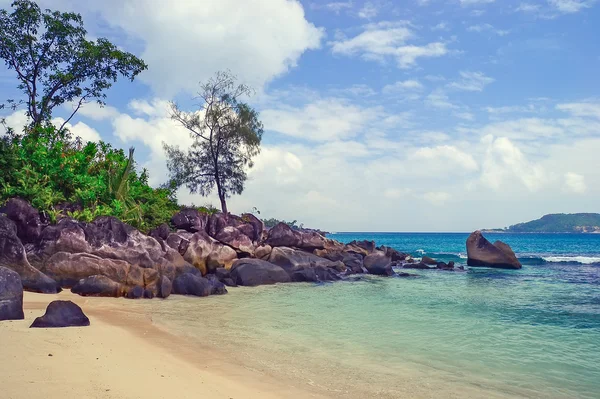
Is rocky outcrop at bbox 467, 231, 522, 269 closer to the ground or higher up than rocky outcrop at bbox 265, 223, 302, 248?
closer to the ground

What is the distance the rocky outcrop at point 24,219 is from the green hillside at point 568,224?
188m

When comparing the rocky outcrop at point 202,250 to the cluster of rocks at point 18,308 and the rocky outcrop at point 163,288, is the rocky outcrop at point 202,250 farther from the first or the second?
the cluster of rocks at point 18,308

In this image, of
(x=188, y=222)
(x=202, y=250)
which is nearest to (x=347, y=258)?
(x=188, y=222)

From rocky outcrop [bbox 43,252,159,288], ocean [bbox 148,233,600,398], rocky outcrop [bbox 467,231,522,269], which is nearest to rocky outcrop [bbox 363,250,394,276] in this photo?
ocean [bbox 148,233,600,398]

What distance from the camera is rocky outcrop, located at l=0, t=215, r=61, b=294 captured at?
13.0 meters

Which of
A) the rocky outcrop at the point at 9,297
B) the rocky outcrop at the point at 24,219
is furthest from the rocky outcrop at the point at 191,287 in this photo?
the rocky outcrop at the point at 9,297

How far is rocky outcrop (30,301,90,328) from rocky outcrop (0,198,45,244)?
8459 millimetres

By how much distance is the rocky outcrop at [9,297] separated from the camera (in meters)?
9.02

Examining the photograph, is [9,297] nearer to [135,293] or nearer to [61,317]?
[61,317]

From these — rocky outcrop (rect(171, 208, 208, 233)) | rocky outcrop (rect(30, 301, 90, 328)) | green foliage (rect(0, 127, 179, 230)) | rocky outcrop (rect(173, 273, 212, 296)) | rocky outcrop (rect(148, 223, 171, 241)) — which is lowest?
rocky outcrop (rect(173, 273, 212, 296))

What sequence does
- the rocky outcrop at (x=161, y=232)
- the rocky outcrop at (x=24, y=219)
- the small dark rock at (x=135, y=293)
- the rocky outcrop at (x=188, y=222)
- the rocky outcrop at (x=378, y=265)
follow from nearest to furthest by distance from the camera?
the small dark rock at (x=135, y=293)
the rocky outcrop at (x=24, y=219)
the rocky outcrop at (x=161, y=232)
the rocky outcrop at (x=188, y=222)
the rocky outcrop at (x=378, y=265)

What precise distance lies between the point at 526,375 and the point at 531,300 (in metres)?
11.4

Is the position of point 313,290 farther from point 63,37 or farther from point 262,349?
point 63,37

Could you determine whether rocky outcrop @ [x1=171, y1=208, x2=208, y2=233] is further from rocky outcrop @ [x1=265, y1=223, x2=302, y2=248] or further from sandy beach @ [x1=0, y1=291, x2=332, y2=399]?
sandy beach @ [x1=0, y1=291, x2=332, y2=399]
